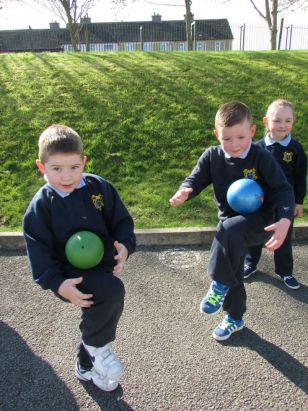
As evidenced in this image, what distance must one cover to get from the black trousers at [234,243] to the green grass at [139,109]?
2.29 m

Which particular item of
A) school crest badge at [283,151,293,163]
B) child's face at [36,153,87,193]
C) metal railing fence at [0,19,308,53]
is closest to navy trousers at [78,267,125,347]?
child's face at [36,153,87,193]

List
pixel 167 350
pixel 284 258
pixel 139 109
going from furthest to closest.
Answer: pixel 139 109 < pixel 284 258 < pixel 167 350

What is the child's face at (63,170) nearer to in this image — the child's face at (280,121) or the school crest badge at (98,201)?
the school crest badge at (98,201)

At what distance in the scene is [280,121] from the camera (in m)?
3.73

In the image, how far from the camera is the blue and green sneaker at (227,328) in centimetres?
314

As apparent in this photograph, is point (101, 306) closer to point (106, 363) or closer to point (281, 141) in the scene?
point (106, 363)

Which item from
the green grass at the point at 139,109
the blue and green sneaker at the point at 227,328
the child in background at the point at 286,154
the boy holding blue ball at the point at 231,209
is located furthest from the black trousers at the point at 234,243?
the green grass at the point at 139,109

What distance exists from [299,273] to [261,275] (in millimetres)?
412

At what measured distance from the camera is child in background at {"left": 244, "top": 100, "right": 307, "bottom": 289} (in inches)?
147

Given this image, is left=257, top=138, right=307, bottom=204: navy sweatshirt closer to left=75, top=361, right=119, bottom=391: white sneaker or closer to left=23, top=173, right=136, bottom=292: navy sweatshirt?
left=23, top=173, right=136, bottom=292: navy sweatshirt

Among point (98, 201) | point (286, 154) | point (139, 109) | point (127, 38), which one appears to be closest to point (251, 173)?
A: point (286, 154)

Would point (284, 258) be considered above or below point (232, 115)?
below

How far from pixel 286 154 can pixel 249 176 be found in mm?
948

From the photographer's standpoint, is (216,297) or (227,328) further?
(227,328)
